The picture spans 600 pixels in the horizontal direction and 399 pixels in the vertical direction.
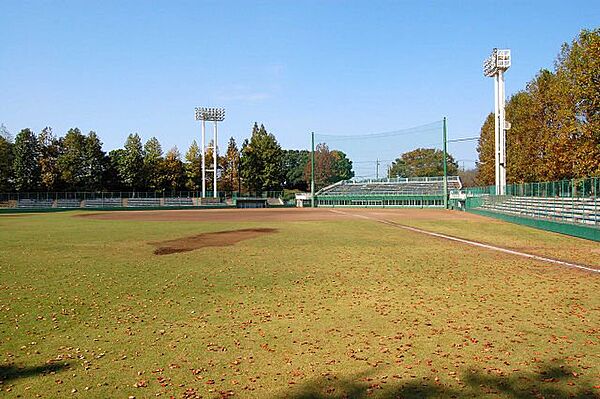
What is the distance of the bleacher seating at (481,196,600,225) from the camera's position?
63.3ft

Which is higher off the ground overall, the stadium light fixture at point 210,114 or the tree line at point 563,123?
the stadium light fixture at point 210,114

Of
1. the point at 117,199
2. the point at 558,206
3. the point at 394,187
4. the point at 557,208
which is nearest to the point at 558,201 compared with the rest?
the point at 558,206

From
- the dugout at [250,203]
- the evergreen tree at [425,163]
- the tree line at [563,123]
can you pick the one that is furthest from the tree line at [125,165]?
the tree line at [563,123]

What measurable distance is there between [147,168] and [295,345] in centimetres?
8076

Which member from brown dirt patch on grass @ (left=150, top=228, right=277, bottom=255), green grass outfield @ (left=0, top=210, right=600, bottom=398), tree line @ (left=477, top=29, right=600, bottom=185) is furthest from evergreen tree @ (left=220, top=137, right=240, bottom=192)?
green grass outfield @ (left=0, top=210, right=600, bottom=398)

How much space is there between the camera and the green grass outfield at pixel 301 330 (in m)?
4.56

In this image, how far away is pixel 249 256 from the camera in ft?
46.2

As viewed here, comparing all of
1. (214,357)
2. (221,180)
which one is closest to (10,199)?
(221,180)

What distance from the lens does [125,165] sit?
80.1 meters

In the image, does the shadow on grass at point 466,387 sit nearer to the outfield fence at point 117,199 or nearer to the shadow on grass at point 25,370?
the shadow on grass at point 25,370

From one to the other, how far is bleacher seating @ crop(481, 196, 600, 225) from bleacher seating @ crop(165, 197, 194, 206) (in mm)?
Result: 50881

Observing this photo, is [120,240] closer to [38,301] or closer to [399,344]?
[38,301]

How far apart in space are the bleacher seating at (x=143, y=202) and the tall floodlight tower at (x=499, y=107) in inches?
1955

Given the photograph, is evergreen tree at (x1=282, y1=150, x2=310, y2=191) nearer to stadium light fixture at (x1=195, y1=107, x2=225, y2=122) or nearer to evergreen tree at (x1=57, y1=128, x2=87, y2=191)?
stadium light fixture at (x1=195, y1=107, x2=225, y2=122)
